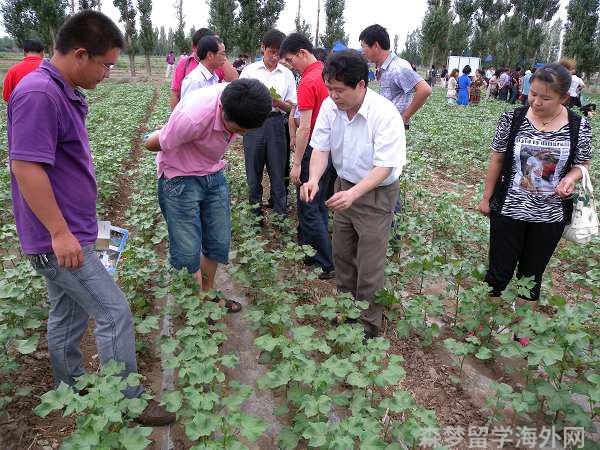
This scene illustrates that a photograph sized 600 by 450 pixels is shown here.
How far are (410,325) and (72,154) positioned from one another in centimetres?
210

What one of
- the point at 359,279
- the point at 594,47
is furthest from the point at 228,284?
the point at 594,47

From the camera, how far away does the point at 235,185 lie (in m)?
5.87

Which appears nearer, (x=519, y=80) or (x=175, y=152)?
(x=175, y=152)

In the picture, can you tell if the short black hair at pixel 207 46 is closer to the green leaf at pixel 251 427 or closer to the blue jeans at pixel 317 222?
the blue jeans at pixel 317 222

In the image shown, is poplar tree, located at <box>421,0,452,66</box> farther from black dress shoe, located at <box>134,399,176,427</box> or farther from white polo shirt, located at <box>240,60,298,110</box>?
black dress shoe, located at <box>134,399,176,427</box>

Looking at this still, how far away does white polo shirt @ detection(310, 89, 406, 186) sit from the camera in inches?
104

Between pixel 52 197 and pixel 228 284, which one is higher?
pixel 52 197

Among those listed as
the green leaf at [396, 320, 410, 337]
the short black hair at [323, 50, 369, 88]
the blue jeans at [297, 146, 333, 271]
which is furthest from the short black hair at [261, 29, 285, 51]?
the green leaf at [396, 320, 410, 337]

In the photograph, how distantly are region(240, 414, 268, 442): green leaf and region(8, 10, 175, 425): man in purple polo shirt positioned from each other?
629 millimetres

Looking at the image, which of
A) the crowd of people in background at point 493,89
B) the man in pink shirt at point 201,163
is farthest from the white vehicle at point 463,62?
the man in pink shirt at point 201,163

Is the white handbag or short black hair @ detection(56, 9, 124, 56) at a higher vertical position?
short black hair @ detection(56, 9, 124, 56)

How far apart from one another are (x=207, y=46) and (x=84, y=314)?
2893 millimetres

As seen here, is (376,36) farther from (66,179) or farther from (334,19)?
(334,19)

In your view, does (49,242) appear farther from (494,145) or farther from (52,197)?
(494,145)
